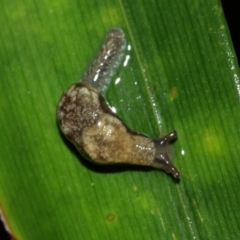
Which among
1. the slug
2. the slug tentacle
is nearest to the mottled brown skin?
the slug

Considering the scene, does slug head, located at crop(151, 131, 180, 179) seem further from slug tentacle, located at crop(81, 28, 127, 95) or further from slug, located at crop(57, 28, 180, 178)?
slug tentacle, located at crop(81, 28, 127, 95)

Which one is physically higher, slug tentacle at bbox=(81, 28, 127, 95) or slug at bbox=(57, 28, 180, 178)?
slug tentacle at bbox=(81, 28, 127, 95)

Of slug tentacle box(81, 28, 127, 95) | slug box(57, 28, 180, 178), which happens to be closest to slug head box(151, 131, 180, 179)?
slug box(57, 28, 180, 178)

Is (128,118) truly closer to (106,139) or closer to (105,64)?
(106,139)

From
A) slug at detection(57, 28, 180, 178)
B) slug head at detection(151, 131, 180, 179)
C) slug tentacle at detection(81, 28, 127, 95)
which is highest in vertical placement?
slug tentacle at detection(81, 28, 127, 95)

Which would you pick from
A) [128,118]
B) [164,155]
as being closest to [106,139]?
[128,118]

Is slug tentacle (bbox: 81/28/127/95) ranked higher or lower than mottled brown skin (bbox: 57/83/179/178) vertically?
higher

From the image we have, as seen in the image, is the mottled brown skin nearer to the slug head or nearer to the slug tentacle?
the slug head
